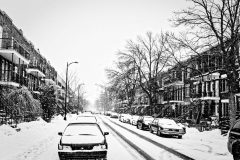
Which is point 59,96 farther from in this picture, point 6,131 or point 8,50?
point 6,131

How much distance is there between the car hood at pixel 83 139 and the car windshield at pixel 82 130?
354mm

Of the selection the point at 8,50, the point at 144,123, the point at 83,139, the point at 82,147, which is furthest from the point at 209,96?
the point at 82,147

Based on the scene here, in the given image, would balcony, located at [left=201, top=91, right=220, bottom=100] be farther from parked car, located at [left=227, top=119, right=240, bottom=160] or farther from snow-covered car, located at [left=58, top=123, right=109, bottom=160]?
snow-covered car, located at [left=58, top=123, right=109, bottom=160]

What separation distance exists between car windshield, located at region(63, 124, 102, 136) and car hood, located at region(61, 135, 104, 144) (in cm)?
35

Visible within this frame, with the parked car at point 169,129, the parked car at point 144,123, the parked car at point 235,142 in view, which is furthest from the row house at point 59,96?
the parked car at point 235,142

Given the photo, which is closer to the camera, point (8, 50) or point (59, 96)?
point (8, 50)

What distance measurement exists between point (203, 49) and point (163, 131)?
6619mm

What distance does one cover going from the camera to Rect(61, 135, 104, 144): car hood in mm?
8580

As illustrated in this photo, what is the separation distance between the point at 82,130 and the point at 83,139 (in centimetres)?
94

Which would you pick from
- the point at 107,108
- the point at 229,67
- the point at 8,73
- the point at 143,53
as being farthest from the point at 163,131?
the point at 107,108

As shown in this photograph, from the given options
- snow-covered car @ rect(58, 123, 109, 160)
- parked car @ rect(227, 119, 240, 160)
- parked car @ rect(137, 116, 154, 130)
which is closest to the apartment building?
parked car @ rect(137, 116, 154, 130)

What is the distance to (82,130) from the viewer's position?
31.9ft

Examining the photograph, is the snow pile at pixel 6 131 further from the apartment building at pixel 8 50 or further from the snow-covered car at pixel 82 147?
the apartment building at pixel 8 50

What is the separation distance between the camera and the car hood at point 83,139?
8580 millimetres
